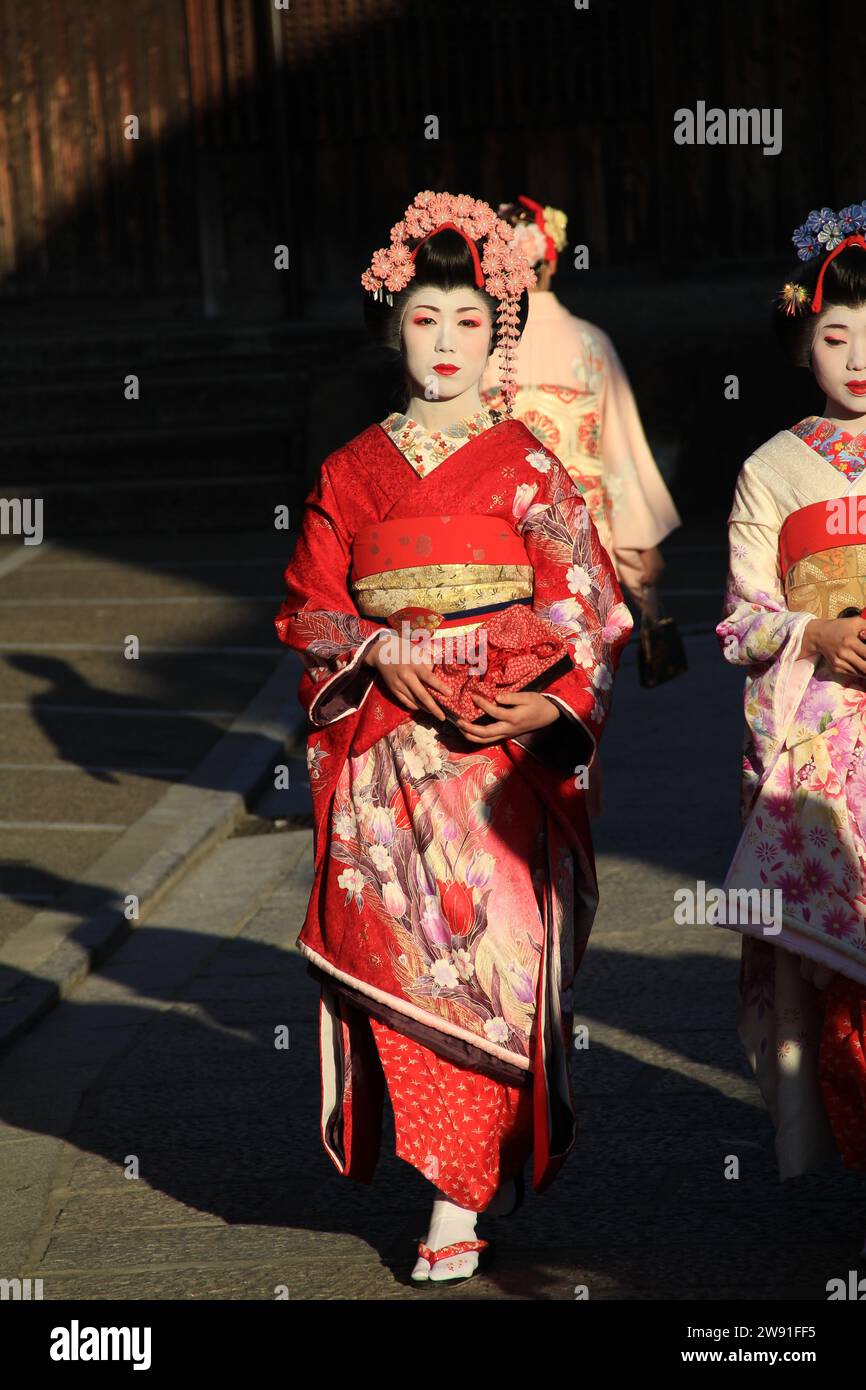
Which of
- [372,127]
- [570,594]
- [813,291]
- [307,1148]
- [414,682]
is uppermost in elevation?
[372,127]

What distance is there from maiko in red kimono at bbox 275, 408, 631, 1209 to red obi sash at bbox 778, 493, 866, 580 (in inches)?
14.9

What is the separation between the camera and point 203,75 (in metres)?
14.1

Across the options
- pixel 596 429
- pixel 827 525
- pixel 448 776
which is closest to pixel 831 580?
pixel 827 525

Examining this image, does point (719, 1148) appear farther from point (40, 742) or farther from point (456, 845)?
point (40, 742)

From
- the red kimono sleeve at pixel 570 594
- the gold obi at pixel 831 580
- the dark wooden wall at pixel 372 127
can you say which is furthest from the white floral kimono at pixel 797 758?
the dark wooden wall at pixel 372 127

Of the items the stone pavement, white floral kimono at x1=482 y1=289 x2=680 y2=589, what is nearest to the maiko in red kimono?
the stone pavement

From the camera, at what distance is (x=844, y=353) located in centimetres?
387

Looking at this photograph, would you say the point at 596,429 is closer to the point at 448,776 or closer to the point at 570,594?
the point at 570,594

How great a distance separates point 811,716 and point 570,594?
50cm

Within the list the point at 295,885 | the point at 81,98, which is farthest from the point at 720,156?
the point at 295,885

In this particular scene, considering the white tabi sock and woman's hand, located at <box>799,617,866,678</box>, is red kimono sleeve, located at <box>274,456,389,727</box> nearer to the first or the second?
woman's hand, located at <box>799,617,866,678</box>

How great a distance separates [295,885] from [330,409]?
6808 mm

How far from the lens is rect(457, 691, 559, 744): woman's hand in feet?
12.4

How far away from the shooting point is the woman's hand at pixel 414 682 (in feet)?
12.4
